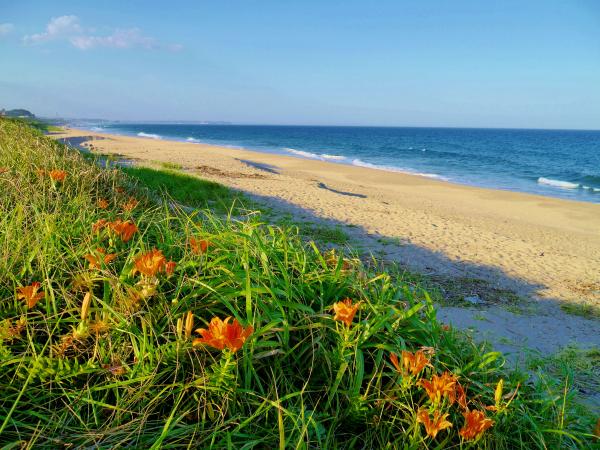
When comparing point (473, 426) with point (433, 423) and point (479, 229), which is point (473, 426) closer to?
point (433, 423)

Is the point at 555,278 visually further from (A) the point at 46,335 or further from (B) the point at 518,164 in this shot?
(B) the point at 518,164

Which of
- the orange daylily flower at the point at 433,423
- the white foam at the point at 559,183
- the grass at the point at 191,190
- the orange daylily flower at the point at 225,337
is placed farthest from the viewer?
the white foam at the point at 559,183

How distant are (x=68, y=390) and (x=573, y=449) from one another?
1.82m

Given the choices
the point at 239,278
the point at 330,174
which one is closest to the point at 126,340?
the point at 239,278

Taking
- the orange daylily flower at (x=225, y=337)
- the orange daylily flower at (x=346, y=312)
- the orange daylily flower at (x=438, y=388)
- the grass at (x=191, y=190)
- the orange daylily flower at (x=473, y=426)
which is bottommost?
the grass at (x=191, y=190)

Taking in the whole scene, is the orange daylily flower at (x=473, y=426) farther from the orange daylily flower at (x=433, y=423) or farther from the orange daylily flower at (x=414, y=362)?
the orange daylily flower at (x=414, y=362)

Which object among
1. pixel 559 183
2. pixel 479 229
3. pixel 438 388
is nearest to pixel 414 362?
pixel 438 388

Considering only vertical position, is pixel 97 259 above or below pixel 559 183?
above

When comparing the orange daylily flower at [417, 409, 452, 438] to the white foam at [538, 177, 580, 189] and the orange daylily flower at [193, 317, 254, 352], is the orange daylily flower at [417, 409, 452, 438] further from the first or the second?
the white foam at [538, 177, 580, 189]

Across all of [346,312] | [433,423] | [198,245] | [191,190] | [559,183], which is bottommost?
[559,183]

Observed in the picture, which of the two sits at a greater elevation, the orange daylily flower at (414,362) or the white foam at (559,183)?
the orange daylily flower at (414,362)

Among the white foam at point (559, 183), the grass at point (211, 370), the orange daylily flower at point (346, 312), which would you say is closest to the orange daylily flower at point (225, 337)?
the grass at point (211, 370)

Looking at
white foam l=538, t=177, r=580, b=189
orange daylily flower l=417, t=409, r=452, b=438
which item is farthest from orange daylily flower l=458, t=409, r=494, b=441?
white foam l=538, t=177, r=580, b=189

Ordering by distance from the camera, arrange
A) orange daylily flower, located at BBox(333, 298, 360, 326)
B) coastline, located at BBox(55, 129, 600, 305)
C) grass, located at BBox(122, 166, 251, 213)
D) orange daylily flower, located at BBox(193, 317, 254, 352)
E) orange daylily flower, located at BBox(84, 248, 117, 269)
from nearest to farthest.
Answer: orange daylily flower, located at BBox(193, 317, 254, 352) → orange daylily flower, located at BBox(333, 298, 360, 326) → orange daylily flower, located at BBox(84, 248, 117, 269) → coastline, located at BBox(55, 129, 600, 305) → grass, located at BBox(122, 166, 251, 213)
